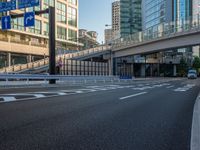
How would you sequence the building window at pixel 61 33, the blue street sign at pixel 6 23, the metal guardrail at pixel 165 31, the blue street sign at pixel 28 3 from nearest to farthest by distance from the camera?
1. the blue street sign at pixel 28 3
2. the blue street sign at pixel 6 23
3. the metal guardrail at pixel 165 31
4. the building window at pixel 61 33

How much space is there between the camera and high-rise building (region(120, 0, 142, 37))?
435 ft

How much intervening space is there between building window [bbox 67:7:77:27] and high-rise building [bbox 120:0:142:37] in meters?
54.9

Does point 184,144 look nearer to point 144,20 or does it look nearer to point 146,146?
point 146,146

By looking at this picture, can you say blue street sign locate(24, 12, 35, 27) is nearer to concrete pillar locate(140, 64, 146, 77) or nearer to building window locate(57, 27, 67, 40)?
building window locate(57, 27, 67, 40)

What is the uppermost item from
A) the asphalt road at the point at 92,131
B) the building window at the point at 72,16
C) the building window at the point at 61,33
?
the building window at the point at 72,16

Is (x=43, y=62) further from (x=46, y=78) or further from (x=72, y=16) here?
(x=72, y=16)

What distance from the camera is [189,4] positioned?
130 metres

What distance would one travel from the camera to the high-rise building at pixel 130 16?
5214 inches

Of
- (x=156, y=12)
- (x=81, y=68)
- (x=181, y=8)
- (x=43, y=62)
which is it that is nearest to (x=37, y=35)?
(x=81, y=68)

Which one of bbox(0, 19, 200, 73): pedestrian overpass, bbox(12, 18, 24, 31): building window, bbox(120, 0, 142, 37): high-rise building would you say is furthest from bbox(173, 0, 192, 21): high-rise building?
bbox(12, 18, 24, 31): building window

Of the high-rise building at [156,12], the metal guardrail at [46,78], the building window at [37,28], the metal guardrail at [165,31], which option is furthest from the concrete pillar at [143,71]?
the metal guardrail at [46,78]

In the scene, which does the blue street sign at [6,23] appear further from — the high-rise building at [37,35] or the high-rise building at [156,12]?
the high-rise building at [156,12]

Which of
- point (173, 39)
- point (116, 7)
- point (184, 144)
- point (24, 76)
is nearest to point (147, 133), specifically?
point (184, 144)

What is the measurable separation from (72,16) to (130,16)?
66705 millimetres
